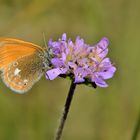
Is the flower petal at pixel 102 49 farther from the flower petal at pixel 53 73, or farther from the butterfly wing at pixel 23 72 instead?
the butterfly wing at pixel 23 72

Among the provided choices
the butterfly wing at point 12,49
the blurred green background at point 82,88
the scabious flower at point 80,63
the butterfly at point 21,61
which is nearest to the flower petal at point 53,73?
the scabious flower at point 80,63

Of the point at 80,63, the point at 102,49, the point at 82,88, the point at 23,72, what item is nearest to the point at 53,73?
the point at 80,63

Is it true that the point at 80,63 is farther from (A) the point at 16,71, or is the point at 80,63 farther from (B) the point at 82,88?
(B) the point at 82,88

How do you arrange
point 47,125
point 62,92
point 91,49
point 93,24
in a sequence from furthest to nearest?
point 62,92
point 93,24
point 47,125
point 91,49

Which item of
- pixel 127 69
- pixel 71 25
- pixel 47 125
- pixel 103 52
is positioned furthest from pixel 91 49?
pixel 71 25

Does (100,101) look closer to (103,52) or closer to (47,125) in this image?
(47,125)

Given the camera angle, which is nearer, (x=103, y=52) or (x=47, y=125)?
(x=103, y=52)

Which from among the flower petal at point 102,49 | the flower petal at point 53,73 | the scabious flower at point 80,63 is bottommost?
the flower petal at point 53,73
